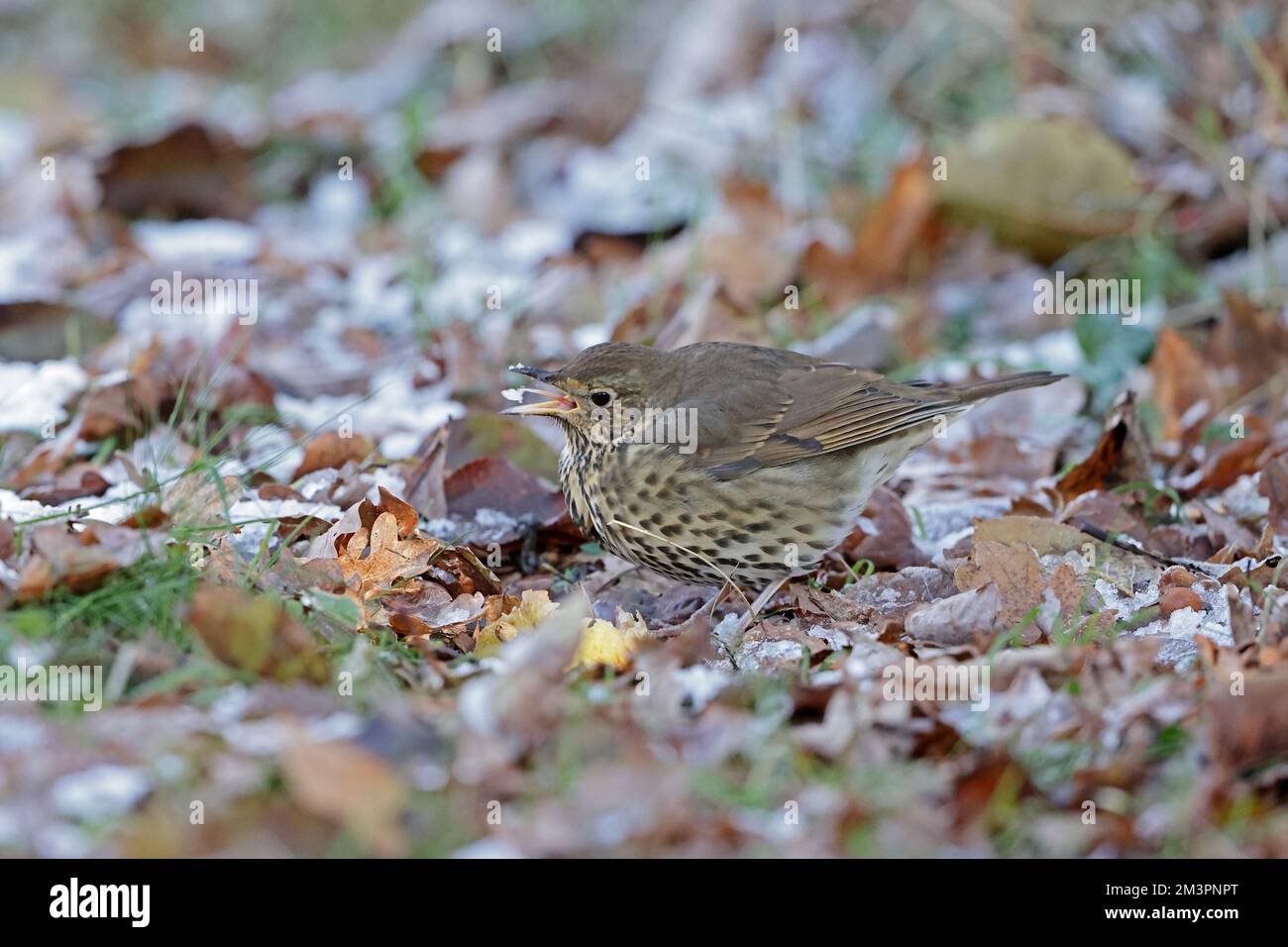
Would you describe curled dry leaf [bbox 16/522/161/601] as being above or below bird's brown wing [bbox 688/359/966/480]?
below

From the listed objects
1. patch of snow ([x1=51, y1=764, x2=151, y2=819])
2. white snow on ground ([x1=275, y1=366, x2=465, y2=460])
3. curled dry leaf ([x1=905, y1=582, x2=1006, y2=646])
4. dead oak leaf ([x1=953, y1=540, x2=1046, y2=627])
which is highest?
white snow on ground ([x1=275, y1=366, x2=465, y2=460])

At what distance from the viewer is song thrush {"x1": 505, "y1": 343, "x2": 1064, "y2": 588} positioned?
180 inches

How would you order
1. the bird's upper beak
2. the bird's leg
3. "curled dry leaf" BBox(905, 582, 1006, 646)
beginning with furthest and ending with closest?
the bird's upper beak, the bird's leg, "curled dry leaf" BBox(905, 582, 1006, 646)

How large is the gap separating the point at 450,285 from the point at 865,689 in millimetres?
3893

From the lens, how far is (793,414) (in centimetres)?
482

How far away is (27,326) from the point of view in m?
6.13

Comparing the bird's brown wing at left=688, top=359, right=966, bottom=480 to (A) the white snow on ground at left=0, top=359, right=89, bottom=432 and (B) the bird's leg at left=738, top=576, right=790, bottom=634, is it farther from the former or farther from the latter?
(A) the white snow on ground at left=0, top=359, right=89, bottom=432

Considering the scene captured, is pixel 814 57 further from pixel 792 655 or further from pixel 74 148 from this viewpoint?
pixel 792 655

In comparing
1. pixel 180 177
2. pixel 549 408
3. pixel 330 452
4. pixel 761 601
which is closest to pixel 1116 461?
pixel 761 601

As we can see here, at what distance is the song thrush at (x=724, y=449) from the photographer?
4570mm

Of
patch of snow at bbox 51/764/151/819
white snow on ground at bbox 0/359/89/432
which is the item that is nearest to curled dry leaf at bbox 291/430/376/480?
white snow on ground at bbox 0/359/89/432

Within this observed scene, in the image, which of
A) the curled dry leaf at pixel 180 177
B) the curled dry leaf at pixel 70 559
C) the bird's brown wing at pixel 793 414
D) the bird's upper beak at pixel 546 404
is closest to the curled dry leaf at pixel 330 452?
the bird's upper beak at pixel 546 404

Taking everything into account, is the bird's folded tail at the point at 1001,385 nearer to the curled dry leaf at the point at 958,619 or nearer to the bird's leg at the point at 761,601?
the bird's leg at the point at 761,601

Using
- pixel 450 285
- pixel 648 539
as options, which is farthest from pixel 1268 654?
pixel 450 285
